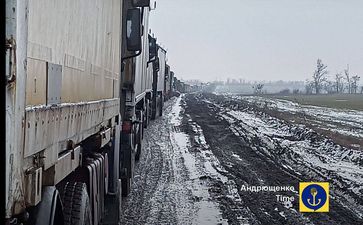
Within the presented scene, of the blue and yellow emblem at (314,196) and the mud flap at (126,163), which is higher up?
the mud flap at (126,163)

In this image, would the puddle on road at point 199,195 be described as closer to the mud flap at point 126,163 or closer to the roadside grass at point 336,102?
the mud flap at point 126,163

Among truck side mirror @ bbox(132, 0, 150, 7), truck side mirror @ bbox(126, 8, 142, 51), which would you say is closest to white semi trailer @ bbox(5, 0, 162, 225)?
truck side mirror @ bbox(126, 8, 142, 51)

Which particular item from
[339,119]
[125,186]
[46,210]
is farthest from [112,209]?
[339,119]

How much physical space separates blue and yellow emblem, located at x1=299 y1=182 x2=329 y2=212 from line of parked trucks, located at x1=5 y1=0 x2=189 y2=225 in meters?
3.50

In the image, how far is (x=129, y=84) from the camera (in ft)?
29.6

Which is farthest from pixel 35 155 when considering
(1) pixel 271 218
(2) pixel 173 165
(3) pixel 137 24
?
(2) pixel 173 165

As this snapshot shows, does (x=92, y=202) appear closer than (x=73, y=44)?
No

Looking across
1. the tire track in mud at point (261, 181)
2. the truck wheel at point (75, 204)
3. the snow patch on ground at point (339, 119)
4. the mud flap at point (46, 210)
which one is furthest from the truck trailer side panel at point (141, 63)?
the snow patch on ground at point (339, 119)

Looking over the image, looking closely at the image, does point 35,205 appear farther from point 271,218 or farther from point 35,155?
point 271,218

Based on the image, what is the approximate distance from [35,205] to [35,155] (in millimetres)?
264

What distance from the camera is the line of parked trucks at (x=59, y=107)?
2.35 m

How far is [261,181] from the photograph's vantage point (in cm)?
1084

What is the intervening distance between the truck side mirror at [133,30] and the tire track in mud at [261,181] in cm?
284

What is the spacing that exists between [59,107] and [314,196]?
25.8 feet
